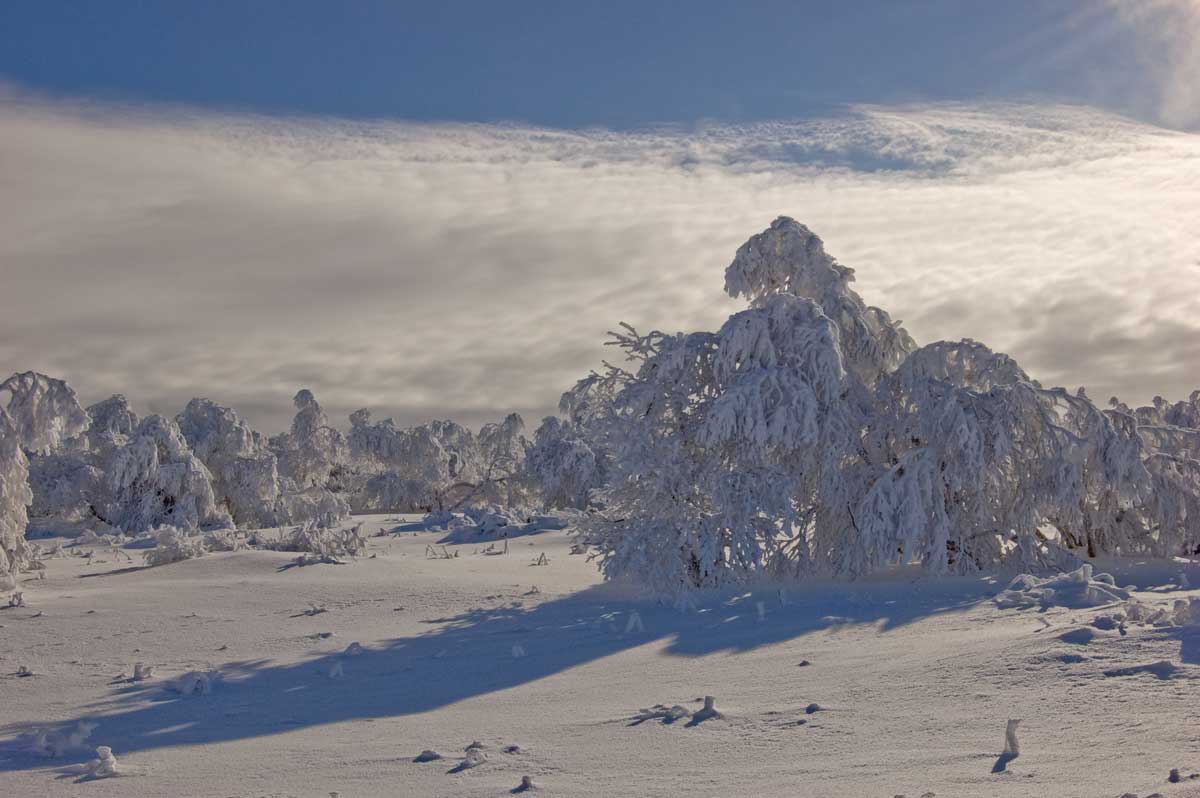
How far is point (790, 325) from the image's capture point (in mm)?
12211

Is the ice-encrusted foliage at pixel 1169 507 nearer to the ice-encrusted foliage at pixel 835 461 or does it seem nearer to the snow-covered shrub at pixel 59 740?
the ice-encrusted foliage at pixel 835 461

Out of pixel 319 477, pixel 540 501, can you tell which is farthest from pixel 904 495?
pixel 319 477

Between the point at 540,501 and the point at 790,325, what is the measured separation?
81.9ft

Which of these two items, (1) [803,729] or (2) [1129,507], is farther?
(2) [1129,507]

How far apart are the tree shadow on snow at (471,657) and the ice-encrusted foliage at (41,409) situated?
6481mm

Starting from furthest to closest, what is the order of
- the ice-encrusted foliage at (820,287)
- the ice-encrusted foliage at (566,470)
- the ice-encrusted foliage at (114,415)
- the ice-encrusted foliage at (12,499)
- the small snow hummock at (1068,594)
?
the ice-encrusted foliage at (114,415), the ice-encrusted foliage at (566,470), the ice-encrusted foliage at (820,287), the ice-encrusted foliage at (12,499), the small snow hummock at (1068,594)

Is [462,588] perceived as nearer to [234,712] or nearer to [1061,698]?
[234,712]

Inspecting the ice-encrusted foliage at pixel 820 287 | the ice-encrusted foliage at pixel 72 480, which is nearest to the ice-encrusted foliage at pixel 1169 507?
the ice-encrusted foliage at pixel 820 287

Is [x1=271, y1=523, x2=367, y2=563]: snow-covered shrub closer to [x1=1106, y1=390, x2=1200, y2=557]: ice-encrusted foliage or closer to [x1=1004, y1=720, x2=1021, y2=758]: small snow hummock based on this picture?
[x1=1106, y1=390, x2=1200, y2=557]: ice-encrusted foliage

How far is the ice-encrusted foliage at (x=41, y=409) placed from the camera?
489 inches

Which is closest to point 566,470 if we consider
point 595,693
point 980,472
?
point 980,472

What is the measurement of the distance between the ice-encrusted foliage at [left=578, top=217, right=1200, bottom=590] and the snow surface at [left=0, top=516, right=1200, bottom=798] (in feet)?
2.72

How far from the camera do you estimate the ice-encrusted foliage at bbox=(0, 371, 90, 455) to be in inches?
489

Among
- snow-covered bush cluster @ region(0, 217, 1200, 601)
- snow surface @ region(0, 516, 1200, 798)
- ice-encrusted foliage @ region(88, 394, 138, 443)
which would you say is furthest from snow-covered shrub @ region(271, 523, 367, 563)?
ice-encrusted foliage @ region(88, 394, 138, 443)
